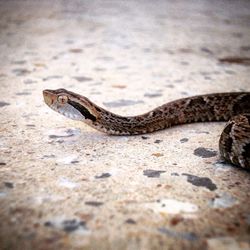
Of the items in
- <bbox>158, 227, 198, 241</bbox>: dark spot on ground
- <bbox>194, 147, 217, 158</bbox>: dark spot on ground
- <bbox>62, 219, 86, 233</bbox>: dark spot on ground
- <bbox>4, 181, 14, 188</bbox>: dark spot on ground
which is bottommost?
<bbox>158, 227, 198, 241</bbox>: dark spot on ground

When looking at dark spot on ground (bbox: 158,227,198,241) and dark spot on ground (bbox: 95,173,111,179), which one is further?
dark spot on ground (bbox: 95,173,111,179)

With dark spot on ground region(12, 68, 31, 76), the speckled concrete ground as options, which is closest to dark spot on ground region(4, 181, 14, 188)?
the speckled concrete ground

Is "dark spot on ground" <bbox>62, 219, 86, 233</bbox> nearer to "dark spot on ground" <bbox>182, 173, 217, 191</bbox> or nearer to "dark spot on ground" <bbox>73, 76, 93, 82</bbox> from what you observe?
"dark spot on ground" <bbox>182, 173, 217, 191</bbox>

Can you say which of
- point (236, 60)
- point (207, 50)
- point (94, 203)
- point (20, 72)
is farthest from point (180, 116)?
point (207, 50)

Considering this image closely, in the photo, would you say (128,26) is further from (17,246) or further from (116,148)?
(17,246)

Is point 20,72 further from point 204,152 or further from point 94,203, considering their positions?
point 94,203

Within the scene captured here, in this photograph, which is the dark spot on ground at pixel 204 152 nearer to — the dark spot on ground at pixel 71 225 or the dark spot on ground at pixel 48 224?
the dark spot on ground at pixel 71 225
